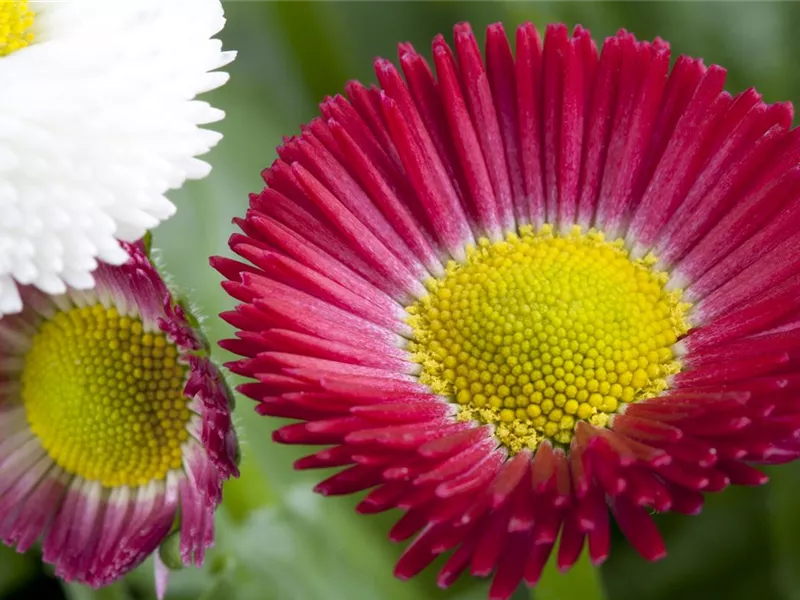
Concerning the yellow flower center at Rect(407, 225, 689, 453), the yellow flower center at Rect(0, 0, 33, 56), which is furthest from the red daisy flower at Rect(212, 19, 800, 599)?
the yellow flower center at Rect(0, 0, 33, 56)

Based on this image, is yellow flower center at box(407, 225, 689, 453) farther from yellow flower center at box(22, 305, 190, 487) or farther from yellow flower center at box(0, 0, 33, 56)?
yellow flower center at box(0, 0, 33, 56)

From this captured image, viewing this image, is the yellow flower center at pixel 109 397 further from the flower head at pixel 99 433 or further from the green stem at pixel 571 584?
the green stem at pixel 571 584

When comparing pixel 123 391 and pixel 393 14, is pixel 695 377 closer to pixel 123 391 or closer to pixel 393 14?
pixel 123 391

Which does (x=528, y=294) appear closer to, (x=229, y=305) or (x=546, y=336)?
(x=546, y=336)

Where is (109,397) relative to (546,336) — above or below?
below

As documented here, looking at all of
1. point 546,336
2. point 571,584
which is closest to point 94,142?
point 546,336

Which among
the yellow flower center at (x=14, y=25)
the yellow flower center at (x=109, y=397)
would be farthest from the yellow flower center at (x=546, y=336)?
the yellow flower center at (x=14, y=25)

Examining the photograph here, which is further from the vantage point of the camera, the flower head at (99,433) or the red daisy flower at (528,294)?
the flower head at (99,433)
